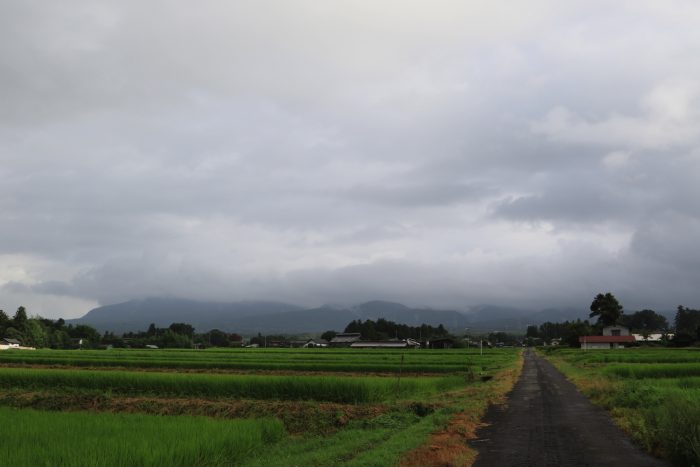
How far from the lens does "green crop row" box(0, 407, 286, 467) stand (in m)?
10.8

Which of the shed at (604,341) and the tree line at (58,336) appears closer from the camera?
the shed at (604,341)

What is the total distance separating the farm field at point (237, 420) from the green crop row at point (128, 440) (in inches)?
1.2

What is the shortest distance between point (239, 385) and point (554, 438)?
15.7m

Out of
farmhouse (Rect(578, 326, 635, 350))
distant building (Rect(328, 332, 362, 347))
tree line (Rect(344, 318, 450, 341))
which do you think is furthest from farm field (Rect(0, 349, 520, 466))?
tree line (Rect(344, 318, 450, 341))

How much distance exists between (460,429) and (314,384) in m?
10.4

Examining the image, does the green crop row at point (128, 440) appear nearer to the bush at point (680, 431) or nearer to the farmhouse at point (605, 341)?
the bush at point (680, 431)

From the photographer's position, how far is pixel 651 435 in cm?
1336

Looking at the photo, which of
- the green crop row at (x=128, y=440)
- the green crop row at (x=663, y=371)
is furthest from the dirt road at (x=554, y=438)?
the green crop row at (x=663, y=371)

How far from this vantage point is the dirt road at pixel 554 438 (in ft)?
40.3

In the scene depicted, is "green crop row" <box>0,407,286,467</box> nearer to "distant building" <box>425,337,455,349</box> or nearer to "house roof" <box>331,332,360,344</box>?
"distant building" <box>425,337,455,349</box>

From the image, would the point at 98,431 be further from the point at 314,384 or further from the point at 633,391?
the point at 633,391

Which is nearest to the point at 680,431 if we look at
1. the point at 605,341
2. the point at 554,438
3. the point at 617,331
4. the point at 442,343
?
the point at 554,438

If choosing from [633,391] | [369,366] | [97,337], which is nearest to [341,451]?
[633,391]

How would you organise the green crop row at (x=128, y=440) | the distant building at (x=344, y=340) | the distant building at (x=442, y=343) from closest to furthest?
1. the green crop row at (x=128, y=440)
2. the distant building at (x=442, y=343)
3. the distant building at (x=344, y=340)
